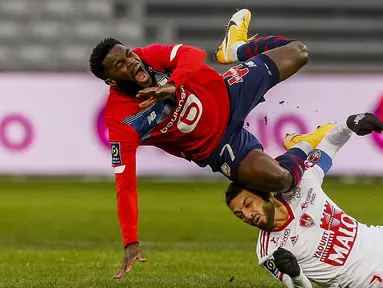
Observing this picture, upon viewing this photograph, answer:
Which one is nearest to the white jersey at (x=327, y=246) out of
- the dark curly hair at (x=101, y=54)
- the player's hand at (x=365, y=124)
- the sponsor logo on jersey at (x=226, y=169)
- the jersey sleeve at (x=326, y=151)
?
the jersey sleeve at (x=326, y=151)

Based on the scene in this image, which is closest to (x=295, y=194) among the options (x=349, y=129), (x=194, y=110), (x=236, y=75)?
(x=349, y=129)

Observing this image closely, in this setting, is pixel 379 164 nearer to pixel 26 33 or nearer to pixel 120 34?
pixel 120 34

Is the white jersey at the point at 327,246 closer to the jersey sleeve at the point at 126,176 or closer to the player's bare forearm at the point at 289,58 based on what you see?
the jersey sleeve at the point at 126,176

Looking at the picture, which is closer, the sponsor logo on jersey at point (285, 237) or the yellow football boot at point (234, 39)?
the sponsor logo on jersey at point (285, 237)

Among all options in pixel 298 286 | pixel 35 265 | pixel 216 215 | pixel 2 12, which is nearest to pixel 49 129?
pixel 216 215

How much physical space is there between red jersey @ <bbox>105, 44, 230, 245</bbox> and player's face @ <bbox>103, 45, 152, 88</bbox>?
159mm

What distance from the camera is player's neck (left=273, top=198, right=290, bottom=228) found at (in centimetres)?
747

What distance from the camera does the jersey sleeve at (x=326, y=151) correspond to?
26.1ft

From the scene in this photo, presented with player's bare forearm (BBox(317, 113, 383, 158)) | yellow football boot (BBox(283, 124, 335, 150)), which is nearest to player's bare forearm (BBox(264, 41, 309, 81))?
yellow football boot (BBox(283, 124, 335, 150))

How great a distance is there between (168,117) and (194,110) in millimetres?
224

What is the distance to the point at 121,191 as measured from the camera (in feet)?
25.5

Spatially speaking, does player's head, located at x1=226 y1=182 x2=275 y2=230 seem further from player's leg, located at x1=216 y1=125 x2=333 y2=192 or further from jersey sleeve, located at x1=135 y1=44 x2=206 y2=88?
jersey sleeve, located at x1=135 y1=44 x2=206 y2=88

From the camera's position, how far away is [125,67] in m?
7.81

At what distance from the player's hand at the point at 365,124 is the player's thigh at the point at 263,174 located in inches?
28.9
